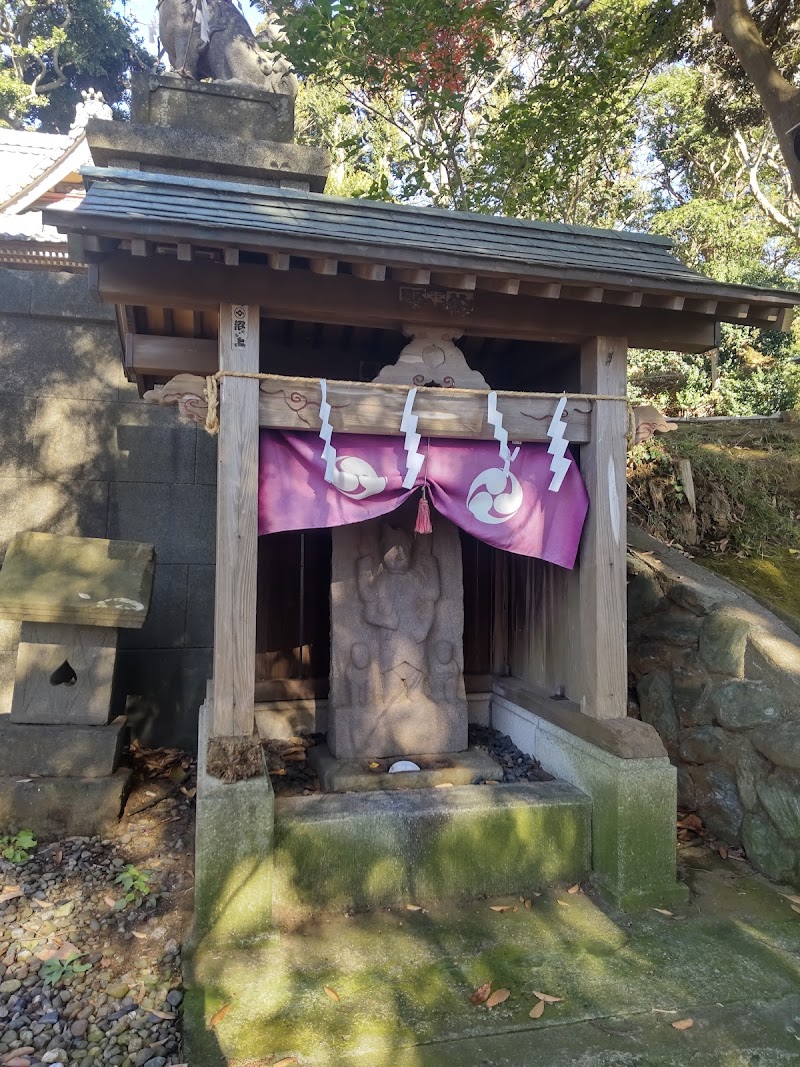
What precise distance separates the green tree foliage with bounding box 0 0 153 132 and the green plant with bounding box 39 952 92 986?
26.0 meters

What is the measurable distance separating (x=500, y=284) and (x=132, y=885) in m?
4.12

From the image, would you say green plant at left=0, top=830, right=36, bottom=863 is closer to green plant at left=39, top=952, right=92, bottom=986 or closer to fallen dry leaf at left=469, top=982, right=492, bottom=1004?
green plant at left=39, top=952, right=92, bottom=986

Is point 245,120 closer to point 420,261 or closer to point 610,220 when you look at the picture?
point 420,261

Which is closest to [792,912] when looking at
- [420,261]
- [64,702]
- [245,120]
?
[420,261]

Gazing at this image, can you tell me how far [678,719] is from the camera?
16.1 feet

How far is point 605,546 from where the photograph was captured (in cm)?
430

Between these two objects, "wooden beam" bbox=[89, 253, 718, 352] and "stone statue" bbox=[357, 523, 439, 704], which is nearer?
"wooden beam" bbox=[89, 253, 718, 352]

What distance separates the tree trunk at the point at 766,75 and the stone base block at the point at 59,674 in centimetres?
779

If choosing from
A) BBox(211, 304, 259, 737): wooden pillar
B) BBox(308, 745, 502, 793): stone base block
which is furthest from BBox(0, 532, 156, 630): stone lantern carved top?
→ BBox(308, 745, 502, 793): stone base block

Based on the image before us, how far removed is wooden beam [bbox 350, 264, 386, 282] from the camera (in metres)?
3.68

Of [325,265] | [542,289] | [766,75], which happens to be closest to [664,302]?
[542,289]

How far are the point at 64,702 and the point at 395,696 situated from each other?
2365 millimetres

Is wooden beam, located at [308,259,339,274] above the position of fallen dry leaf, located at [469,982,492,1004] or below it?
above

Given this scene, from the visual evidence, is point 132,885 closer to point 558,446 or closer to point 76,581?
point 76,581
